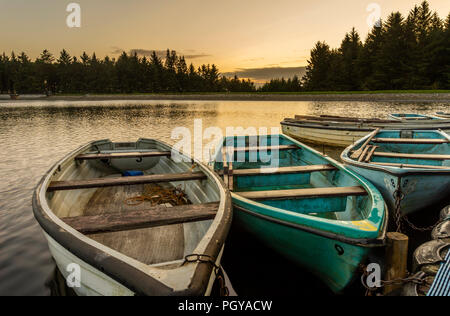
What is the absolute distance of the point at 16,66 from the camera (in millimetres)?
118938

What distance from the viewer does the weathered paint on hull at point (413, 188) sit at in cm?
534

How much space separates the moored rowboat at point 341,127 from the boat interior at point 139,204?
32.7 ft

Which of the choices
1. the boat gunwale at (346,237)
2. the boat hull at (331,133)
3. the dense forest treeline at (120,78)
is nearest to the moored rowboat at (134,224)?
the boat gunwale at (346,237)

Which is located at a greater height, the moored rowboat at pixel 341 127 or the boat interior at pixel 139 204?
the moored rowboat at pixel 341 127

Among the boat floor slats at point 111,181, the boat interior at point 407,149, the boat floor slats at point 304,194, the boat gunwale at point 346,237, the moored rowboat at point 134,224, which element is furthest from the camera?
the boat interior at point 407,149

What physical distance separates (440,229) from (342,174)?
6.71ft

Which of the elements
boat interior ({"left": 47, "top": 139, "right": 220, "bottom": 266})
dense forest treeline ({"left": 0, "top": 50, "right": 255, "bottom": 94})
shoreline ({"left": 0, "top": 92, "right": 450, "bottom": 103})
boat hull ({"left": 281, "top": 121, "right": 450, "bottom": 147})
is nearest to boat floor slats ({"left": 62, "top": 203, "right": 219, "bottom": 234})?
boat interior ({"left": 47, "top": 139, "right": 220, "bottom": 266})

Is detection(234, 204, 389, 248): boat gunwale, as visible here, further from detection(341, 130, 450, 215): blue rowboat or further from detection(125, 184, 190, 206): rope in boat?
detection(125, 184, 190, 206): rope in boat

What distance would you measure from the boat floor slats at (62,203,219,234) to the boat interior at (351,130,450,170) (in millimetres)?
→ 5082

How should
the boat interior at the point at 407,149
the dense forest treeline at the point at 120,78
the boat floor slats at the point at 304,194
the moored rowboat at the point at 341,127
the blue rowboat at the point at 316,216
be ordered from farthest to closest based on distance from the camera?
the dense forest treeline at the point at 120,78, the moored rowboat at the point at 341,127, the boat interior at the point at 407,149, the boat floor slats at the point at 304,194, the blue rowboat at the point at 316,216

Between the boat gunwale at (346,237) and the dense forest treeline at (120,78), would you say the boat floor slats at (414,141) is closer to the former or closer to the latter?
the boat gunwale at (346,237)

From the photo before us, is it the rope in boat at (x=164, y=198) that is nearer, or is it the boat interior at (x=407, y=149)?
the rope in boat at (x=164, y=198)

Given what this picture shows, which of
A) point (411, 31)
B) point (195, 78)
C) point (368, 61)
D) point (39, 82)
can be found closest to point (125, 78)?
point (195, 78)

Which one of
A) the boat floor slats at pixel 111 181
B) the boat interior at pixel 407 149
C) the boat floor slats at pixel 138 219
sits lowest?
the boat floor slats at pixel 138 219
